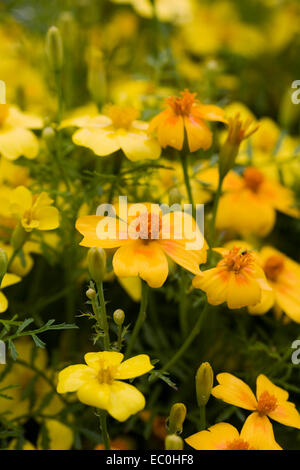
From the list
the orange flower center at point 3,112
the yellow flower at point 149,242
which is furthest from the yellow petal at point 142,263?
the orange flower center at point 3,112

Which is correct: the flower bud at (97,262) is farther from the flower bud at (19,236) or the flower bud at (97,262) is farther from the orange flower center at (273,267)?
the orange flower center at (273,267)

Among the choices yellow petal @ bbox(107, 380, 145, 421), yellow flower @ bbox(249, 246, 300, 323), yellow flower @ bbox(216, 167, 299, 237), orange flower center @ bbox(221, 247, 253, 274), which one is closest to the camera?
yellow petal @ bbox(107, 380, 145, 421)

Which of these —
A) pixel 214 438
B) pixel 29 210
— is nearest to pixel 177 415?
pixel 214 438

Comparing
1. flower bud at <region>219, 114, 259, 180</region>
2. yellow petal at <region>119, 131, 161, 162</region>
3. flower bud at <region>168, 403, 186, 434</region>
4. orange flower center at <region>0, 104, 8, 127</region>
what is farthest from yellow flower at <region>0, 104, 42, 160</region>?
flower bud at <region>168, 403, 186, 434</region>

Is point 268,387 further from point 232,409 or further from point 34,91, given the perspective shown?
point 34,91

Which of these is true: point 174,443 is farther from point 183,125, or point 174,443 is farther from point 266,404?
point 183,125

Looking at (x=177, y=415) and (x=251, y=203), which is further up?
(x=251, y=203)

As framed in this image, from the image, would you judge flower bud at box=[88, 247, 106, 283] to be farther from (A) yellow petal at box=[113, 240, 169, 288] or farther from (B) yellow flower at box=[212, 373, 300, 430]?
(B) yellow flower at box=[212, 373, 300, 430]

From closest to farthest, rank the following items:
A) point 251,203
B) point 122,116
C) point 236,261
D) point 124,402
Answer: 1. point 124,402
2. point 236,261
3. point 122,116
4. point 251,203
